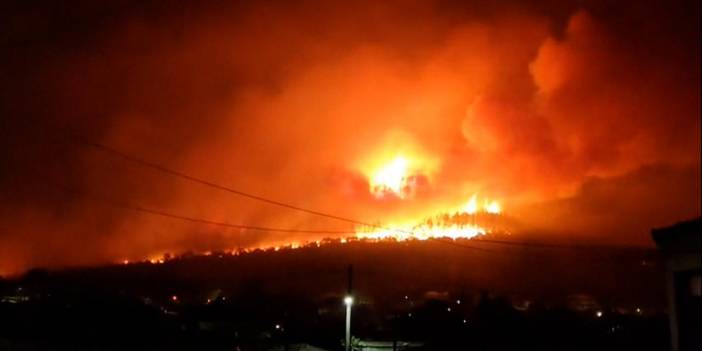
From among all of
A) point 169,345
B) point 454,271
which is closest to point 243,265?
point 454,271

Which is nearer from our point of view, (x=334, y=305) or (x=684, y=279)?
(x=684, y=279)

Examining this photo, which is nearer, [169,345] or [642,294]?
[169,345]

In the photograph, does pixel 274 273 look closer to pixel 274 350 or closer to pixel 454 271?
pixel 454 271

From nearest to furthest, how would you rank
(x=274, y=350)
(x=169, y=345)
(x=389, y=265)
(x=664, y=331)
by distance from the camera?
(x=169, y=345), (x=274, y=350), (x=664, y=331), (x=389, y=265)

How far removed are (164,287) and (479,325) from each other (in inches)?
1710

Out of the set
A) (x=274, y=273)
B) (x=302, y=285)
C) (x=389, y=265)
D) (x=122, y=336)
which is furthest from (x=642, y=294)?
(x=122, y=336)

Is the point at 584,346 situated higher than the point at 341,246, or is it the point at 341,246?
the point at 341,246

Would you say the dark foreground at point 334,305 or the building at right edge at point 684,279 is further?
the dark foreground at point 334,305

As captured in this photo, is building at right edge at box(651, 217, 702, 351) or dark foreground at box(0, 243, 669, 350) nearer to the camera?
building at right edge at box(651, 217, 702, 351)

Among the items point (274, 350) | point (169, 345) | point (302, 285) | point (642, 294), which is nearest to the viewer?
point (169, 345)

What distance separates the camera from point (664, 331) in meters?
35.6

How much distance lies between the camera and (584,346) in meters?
32.2

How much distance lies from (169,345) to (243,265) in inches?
2018

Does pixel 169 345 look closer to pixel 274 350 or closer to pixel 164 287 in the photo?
pixel 274 350
